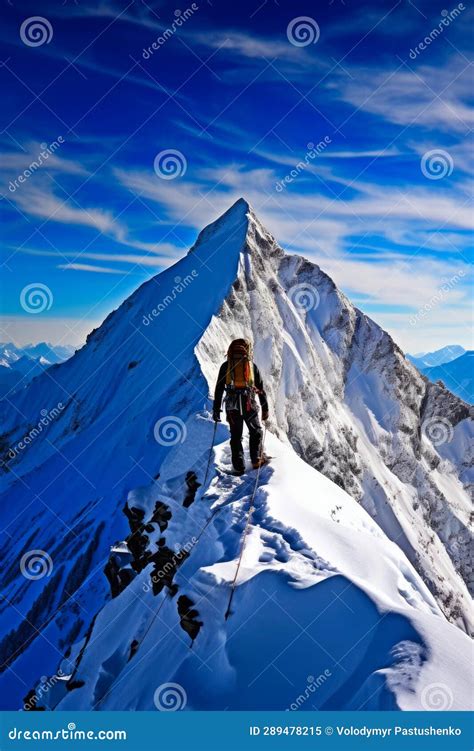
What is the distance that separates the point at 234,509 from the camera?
11.5 metres

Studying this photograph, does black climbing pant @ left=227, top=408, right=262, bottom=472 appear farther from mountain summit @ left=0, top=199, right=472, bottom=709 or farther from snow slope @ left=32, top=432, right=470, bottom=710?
snow slope @ left=32, top=432, right=470, bottom=710

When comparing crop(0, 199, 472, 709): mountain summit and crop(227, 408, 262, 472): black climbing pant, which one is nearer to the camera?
crop(0, 199, 472, 709): mountain summit

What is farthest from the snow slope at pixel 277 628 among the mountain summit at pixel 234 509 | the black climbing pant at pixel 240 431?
the black climbing pant at pixel 240 431

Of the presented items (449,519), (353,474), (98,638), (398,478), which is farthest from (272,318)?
(98,638)

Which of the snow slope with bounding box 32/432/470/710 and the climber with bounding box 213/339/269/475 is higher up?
the climber with bounding box 213/339/269/475

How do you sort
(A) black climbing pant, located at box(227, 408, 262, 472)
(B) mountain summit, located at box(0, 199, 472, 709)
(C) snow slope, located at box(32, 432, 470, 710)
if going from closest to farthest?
(C) snow slope, located at box(32, 432, 470, 710) < (B) mountain summit, located at box(0, 199, 472, 709) < (A) black climbing pant, located at box(227, 408, 262, 472)

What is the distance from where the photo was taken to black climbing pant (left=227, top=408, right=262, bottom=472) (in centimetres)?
1364

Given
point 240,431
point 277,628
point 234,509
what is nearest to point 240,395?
point 240,431

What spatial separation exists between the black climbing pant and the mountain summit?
1.50 ft

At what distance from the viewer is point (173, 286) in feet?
224

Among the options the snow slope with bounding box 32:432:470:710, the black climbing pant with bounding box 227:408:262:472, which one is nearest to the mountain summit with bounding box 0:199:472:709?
the snow slope with bounding box 32:432:470:710

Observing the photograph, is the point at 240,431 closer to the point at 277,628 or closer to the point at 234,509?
the point at 234,509

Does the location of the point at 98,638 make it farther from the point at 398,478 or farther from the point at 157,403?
the point at 398,478
